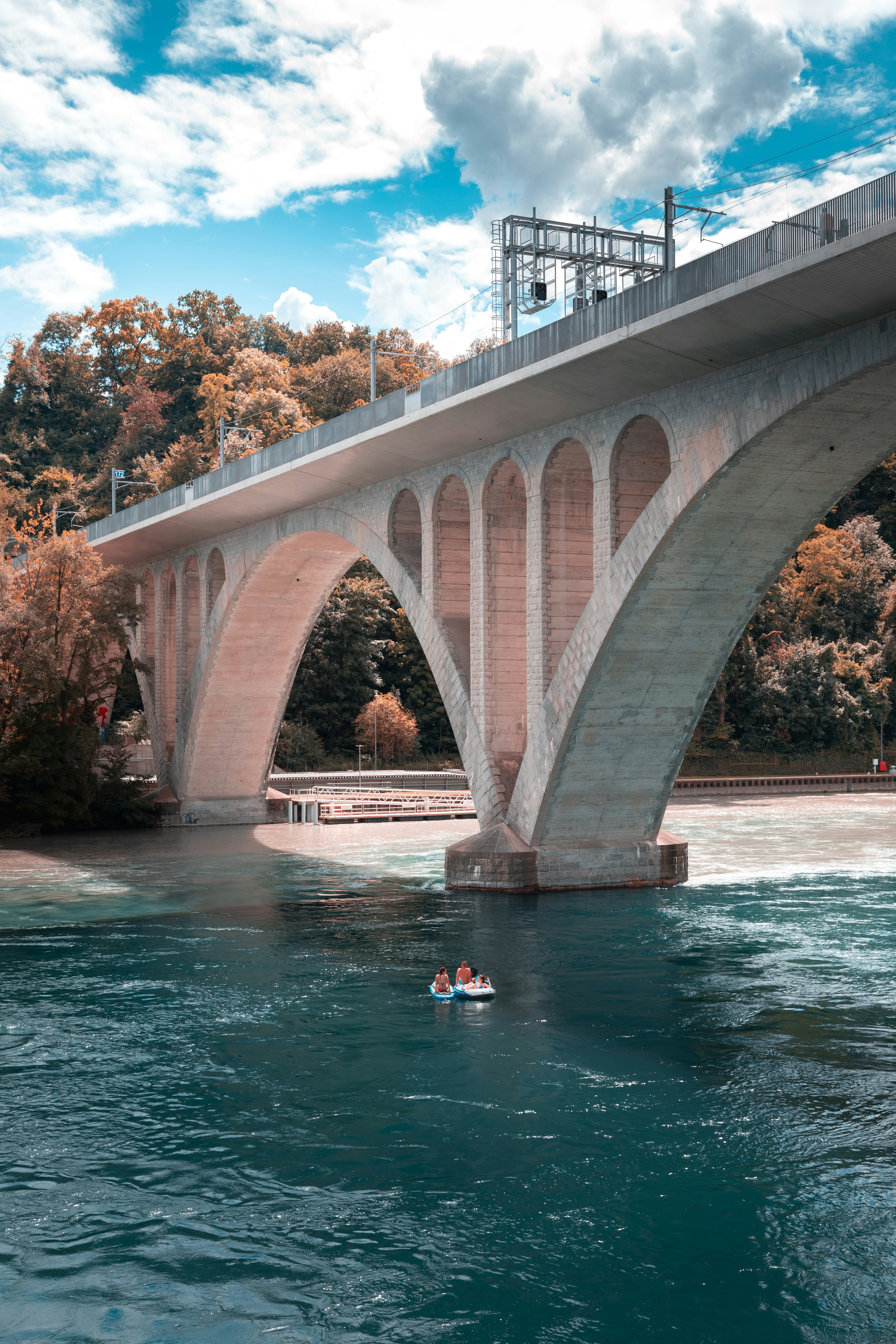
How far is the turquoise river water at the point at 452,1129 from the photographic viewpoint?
9.80m

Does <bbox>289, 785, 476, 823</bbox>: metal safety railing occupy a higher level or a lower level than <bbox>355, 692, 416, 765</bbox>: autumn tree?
lower

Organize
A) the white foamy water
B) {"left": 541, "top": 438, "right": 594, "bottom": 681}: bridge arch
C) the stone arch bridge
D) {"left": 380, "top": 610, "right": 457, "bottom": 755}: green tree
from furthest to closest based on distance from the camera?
{"left": 380, "top": 610, "right": 457, "bottom": 755}: green tree → the white foamy water → {"left": 541, "top": 438, "right": 594, "bottom": 681}: bridge arch → the stone arch bridge

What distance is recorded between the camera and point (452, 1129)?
531 inches

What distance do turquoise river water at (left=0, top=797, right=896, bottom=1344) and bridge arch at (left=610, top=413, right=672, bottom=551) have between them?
26.6 feet

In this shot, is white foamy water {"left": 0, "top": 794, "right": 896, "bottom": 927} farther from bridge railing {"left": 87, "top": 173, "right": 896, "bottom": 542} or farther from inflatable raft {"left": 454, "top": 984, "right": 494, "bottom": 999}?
bridge railing {"left": 87, "top": 173, "right": 896, "bottom": 542}

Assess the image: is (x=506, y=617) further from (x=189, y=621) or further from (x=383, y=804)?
(x=189, y=621)

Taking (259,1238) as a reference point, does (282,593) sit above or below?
above

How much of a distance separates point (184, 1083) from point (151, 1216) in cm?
388

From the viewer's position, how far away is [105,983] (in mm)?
20500

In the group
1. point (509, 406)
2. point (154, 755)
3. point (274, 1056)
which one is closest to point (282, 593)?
Result: point (154, 755)

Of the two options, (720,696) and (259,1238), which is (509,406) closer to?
(259,1238)

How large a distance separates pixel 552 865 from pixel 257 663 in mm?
22580

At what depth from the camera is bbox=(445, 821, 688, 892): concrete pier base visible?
28.9 meters

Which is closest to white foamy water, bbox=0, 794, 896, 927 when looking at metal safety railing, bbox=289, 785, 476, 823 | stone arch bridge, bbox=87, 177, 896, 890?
metal safety railing, bbox=289, 785, 476, 823
